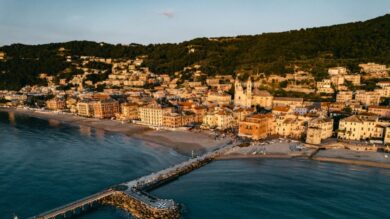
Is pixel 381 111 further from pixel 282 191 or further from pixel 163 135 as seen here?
pixel 163 135

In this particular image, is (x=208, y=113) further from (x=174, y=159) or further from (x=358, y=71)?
(x=358, y=71)

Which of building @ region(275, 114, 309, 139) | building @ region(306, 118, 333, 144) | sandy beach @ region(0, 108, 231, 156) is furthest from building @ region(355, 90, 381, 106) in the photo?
sandy beach @ region(0, 108, 231, 156)

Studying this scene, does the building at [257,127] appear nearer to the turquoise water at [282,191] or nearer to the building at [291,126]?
the building at [291,126]

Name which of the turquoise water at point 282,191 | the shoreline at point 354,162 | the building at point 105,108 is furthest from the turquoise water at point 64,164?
the shoreline at point 354,162

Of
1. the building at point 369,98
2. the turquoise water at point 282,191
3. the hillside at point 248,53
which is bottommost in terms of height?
the turquoise water at point 282,191

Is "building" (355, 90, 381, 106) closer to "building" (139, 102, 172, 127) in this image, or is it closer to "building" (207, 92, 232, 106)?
"building" (207, 92, 232, 106)

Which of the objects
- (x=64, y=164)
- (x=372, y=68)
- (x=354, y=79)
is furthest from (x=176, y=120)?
(x=372, y=68)
